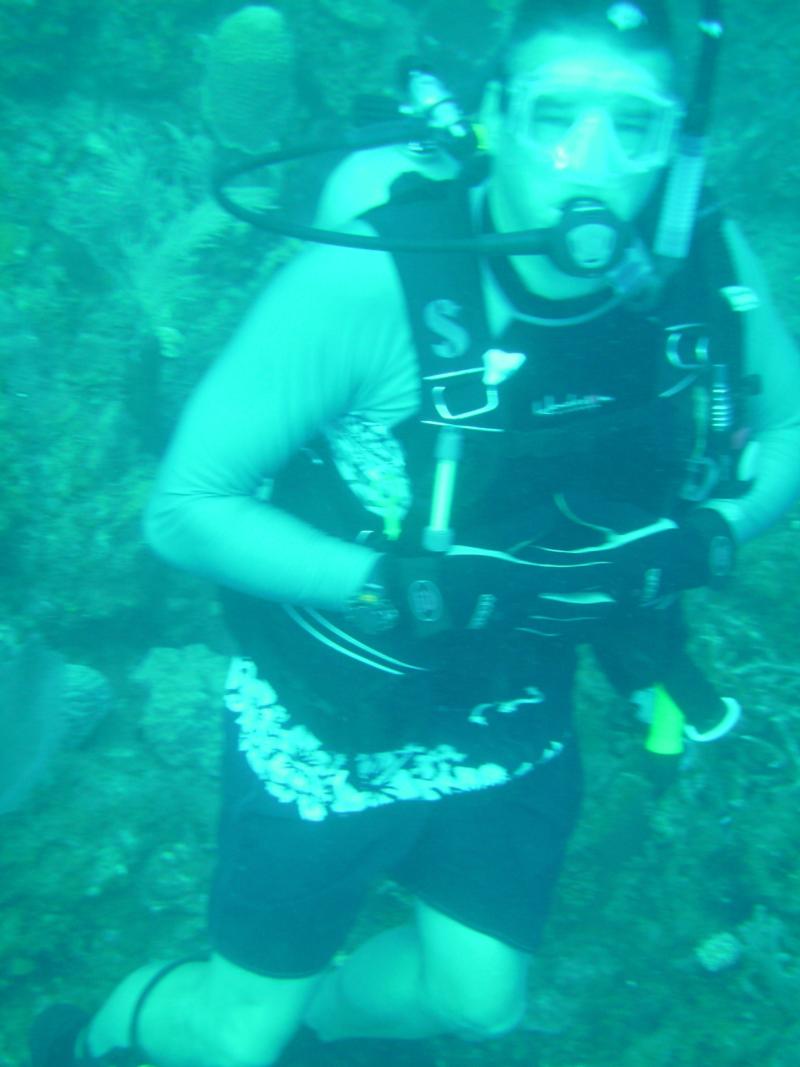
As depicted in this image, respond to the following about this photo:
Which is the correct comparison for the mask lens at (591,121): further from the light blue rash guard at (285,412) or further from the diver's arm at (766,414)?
the diver's arm at (766,414)

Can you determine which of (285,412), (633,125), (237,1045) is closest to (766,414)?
(633,125)

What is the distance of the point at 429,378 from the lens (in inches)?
62.0

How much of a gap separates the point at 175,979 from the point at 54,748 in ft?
4.28

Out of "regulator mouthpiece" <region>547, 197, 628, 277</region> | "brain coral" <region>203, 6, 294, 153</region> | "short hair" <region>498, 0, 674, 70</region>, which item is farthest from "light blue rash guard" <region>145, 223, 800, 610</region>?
"brain coral" <region>203, 6, 294, 153</region>

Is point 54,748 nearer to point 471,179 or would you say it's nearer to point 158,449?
point 158,449

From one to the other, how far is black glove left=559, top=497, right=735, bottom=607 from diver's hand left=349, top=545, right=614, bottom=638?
0.04m

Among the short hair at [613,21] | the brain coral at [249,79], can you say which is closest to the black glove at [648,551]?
the short hair at [613,21]

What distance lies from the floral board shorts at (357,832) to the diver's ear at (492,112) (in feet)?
4.68

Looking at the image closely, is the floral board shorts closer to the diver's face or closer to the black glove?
the black glove

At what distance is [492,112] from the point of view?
166 centimetres

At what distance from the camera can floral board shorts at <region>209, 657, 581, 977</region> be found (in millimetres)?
2061

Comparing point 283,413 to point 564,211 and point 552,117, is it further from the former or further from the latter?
point 552,117

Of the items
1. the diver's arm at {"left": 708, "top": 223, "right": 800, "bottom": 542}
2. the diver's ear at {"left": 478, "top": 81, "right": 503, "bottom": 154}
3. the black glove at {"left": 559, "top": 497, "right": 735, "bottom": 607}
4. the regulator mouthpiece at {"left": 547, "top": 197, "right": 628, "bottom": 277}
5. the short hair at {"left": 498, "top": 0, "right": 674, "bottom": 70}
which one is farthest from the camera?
the diver's arm at {"left": 708, "top": 223, "right": 800, "bottom": 542}

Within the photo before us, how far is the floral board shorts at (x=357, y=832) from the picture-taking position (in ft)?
6.76
